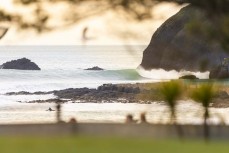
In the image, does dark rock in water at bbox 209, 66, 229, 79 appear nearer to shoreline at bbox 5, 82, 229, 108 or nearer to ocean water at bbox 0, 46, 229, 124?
ocean water at bbox 0, 46, 229, 124

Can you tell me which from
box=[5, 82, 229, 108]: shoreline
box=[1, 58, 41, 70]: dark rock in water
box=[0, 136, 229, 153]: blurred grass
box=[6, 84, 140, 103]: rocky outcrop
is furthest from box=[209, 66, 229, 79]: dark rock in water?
box=[1, 58, 41, 70]: dark rock in water

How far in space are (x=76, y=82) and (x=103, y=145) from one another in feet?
213

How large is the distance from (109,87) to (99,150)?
49837 millimetres

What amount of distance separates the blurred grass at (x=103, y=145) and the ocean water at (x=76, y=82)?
119 centimetres

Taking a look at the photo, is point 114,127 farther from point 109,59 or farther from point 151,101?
point 109,59

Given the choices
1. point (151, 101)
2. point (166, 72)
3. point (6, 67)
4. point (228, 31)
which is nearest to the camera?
point (228, 31)

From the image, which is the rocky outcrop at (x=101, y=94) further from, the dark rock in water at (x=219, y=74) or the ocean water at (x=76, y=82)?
the dark rock in water at (x=219, y=74)

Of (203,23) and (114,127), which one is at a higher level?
(203,23)

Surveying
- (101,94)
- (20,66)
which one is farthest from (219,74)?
(20,66)

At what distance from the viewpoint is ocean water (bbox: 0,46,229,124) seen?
40.2m

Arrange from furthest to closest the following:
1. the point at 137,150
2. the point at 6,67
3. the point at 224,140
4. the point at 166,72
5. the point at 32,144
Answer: the point at 6,67 < the point at 166,72 < the point at 224,140 < the point at 32,144 < the point at 137,150

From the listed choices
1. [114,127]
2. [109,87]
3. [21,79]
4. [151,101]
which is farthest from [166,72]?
[114,127]

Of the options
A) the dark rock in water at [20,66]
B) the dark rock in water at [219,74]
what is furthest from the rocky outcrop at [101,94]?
the dark rock in water at [219,74]

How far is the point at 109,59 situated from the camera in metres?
110
